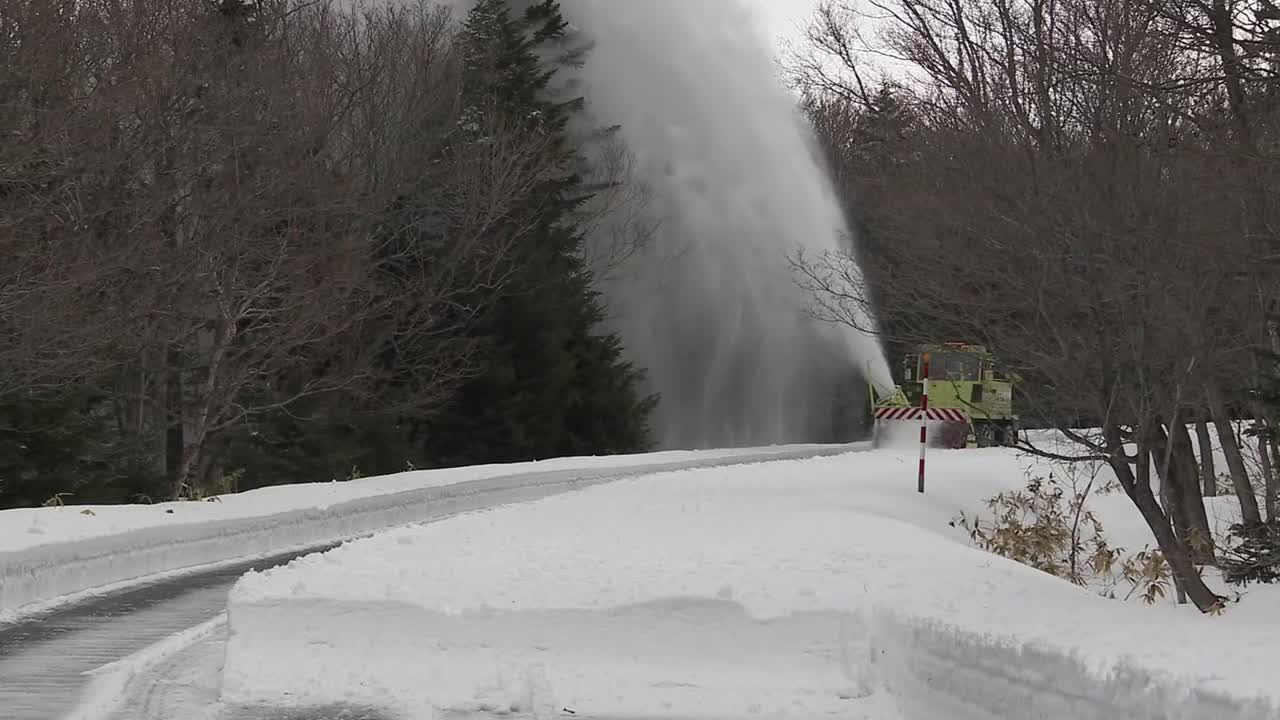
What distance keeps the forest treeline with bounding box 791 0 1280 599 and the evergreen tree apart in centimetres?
1961

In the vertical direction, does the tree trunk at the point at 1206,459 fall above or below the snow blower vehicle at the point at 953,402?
below

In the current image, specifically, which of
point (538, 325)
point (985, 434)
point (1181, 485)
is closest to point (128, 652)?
point (1181, 485)

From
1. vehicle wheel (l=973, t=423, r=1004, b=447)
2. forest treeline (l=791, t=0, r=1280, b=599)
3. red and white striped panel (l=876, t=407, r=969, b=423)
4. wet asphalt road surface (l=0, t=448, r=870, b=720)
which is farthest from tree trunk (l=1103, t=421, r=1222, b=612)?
vehicle wheel (l=973, t=423, r=1004, b=447)

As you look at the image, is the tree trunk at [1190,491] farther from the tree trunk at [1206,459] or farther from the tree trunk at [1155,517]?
the tree trunk at [1206,459]

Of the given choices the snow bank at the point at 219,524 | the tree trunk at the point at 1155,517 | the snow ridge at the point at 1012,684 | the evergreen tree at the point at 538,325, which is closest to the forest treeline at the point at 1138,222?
the tree trunk at the point at 1155,517

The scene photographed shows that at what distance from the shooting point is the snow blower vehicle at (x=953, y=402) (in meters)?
34.0

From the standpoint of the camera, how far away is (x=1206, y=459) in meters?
23.7

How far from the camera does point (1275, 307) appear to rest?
12828mm

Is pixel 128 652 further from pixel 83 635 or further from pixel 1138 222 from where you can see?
pixel 1138 222

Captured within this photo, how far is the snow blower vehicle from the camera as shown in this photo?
112 ft

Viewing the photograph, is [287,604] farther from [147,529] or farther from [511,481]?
[511,481]

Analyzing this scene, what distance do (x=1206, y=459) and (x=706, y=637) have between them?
15179mm

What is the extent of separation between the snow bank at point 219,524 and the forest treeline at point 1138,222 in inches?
354

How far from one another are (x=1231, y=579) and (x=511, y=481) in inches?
718
